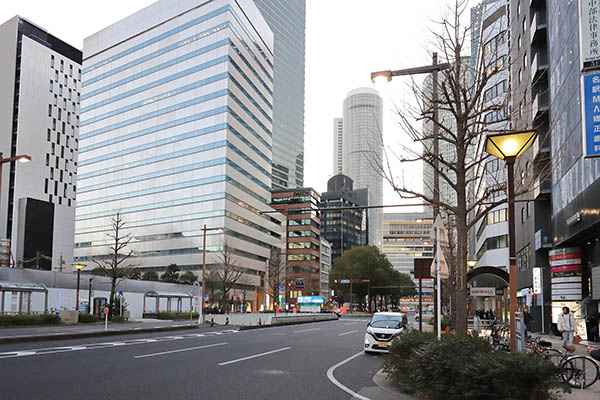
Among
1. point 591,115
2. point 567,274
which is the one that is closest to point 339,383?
point 591,115

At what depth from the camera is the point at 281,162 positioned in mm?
179500

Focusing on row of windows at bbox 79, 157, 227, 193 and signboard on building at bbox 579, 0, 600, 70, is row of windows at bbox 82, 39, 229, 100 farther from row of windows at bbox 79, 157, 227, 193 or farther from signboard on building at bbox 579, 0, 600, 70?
signboard on building at bbox 579, 0, 600, 70

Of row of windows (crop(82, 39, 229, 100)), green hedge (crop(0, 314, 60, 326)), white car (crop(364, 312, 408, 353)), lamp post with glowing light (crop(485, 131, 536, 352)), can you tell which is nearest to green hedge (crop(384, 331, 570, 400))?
lamp post with glowing light (crop(485, 131, 536, 352))

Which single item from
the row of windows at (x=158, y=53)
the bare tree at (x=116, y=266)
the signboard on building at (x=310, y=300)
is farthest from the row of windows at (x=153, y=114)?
the signboard on building at (x=310, y=300)

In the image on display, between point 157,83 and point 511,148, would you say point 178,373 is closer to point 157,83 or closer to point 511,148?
point 511,148

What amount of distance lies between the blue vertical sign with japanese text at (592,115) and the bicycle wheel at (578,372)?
15.1 feet

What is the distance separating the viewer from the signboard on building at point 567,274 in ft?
103

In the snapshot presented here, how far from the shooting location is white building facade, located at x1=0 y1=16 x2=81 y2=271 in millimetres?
105375

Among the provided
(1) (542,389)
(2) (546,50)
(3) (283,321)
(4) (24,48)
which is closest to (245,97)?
(4) (24,48)

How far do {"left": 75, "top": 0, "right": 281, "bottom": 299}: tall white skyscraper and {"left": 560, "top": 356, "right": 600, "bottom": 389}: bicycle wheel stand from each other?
3212 inches

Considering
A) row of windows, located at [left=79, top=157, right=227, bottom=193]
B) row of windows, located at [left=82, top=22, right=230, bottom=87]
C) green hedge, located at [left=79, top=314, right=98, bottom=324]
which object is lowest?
green hedge, located at [left=79, top=314, right=98, bottom=324]

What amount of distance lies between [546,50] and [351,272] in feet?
248

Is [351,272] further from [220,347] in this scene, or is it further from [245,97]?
[220,347]

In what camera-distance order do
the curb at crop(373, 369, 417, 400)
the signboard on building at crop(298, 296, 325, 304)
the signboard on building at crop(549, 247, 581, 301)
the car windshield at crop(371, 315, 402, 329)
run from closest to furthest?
the curb at crop(373, 369, 417, 400), the car windshield at crop(371, 315, 402, 329), the signboard on building at crop(549, 247, 581, 301), the signboard on building at crop(298, 296, 325, 304)
